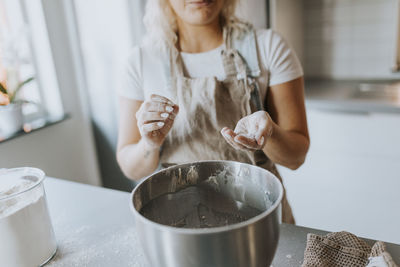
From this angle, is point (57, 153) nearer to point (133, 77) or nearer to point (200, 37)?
point (133, 77)

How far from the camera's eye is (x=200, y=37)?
943 millimetres

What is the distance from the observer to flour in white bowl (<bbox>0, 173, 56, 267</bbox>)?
528mm

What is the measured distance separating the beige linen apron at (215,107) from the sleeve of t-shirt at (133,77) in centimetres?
12

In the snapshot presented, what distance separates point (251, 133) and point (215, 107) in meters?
0.28

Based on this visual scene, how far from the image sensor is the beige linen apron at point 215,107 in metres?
0.88

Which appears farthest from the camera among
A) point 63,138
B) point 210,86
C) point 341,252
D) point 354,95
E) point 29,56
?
point 354,95

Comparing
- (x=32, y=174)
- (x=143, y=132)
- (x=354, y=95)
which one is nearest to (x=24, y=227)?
(x=32, y=174)

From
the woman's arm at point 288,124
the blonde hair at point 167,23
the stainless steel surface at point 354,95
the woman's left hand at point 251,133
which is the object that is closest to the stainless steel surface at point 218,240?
the woman's left hand at point 251,133

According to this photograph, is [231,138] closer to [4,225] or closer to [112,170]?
[4,225]

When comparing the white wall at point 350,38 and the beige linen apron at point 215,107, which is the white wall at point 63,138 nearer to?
the beige linen apron at point 215,107

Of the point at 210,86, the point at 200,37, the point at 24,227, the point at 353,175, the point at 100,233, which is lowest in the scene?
the point at 353,175

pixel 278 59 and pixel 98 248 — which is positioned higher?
pixel 278 59

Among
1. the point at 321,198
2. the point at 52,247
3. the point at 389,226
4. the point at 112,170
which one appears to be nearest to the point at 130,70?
the point at 52,247

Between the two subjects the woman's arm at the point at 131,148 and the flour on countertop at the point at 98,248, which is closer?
the flour on countertop at the point at 98,248
